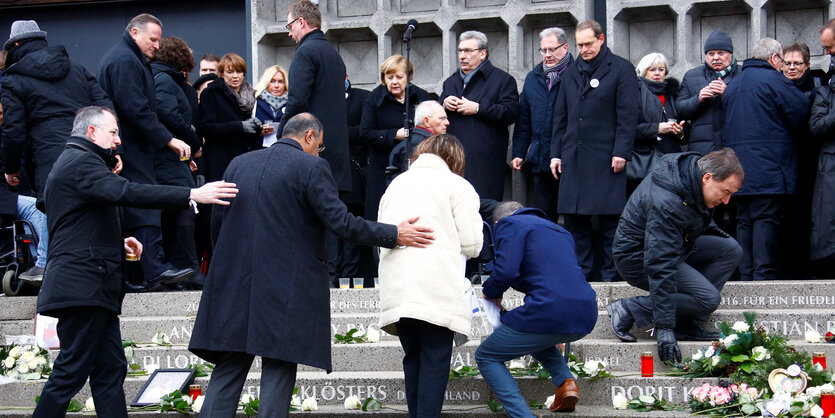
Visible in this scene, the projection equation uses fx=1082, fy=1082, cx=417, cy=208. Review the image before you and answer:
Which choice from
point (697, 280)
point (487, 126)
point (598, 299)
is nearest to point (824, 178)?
point (697, 280)

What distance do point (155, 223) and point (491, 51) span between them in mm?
3556

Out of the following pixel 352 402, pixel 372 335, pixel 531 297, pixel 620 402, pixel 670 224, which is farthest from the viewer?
pixel 372 335

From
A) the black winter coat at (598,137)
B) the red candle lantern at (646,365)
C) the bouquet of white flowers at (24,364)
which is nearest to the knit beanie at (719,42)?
the black winter coat at (598,137)

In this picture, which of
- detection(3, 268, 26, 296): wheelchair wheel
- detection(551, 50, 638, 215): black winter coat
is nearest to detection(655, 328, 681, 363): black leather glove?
detection(551, 50, 638, 215): black winter coat

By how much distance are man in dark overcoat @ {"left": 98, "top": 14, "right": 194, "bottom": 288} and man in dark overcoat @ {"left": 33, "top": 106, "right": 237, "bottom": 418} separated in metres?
1.79

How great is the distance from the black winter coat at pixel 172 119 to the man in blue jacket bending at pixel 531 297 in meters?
3.05

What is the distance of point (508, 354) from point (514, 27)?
14.0ft

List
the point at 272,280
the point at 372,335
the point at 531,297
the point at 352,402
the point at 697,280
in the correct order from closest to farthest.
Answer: the point at 272,280 < the point at 531,297 < the point at 352,402 < the point at 697,280 < the point at 372,335

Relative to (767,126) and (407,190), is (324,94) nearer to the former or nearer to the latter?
(407,190)

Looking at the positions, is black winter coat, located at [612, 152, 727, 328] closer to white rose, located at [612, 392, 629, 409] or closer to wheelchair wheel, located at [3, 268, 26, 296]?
white rose, located at [612, 392, 629, 409]

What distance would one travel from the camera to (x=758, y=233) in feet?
24.9

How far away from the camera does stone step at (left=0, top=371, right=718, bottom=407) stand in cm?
596

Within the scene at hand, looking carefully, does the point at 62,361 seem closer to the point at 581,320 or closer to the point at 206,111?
the point at 581,320

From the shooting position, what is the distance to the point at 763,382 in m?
5.64
